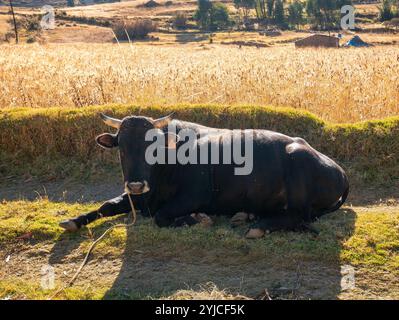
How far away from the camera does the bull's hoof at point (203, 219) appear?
7.01 metres

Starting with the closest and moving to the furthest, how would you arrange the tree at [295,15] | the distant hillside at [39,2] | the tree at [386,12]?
the tree at [386,12], the tree at [295,15], the distant hillside at [39,2]

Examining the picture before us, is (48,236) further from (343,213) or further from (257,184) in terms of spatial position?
(343,213)

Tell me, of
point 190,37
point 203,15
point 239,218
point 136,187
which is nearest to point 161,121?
point 136,187

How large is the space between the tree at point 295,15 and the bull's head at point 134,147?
3250 inches

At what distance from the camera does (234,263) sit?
6.09m

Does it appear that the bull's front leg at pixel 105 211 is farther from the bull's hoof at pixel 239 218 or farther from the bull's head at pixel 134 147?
the bull's hoof at pixel 239 218

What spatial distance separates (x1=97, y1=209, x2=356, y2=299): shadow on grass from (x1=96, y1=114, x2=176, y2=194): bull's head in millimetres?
712

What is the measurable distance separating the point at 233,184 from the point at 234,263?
1367mm

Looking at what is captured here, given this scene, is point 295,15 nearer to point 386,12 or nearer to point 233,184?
Result: point 386,12

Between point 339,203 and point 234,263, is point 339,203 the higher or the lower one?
the higher one

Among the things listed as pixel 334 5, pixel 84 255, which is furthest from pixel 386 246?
pixel 334 5

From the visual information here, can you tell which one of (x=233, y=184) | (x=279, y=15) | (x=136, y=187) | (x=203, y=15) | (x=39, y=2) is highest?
(x=39, y=2)

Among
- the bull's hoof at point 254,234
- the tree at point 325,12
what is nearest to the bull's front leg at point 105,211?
the bull's hoof at point 254,234

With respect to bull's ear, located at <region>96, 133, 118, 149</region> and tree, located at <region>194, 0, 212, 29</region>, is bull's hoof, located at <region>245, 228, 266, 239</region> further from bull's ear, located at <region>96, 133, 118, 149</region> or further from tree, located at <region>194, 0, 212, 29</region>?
tree, located at <region>194, 0, 212, 29</region>
